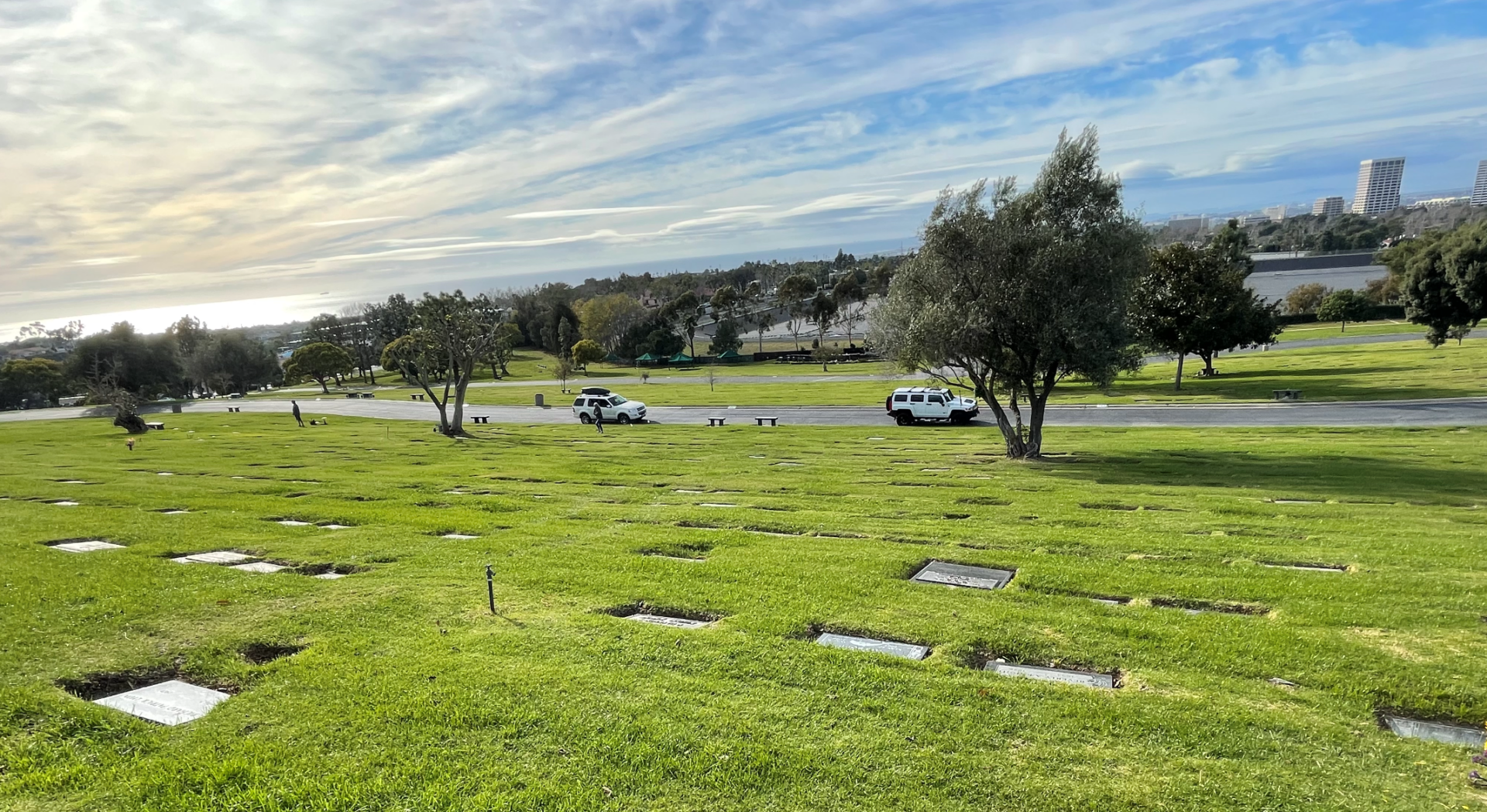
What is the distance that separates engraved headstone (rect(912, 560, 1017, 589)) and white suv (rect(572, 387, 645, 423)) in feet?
98.7

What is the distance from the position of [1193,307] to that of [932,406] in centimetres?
1995

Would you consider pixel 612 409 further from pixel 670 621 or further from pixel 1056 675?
pixel 1056 675

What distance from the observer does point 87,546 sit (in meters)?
10.6

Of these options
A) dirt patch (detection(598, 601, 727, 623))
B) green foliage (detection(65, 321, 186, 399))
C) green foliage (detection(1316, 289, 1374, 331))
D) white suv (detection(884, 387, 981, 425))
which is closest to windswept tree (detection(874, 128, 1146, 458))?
white suv (detection(884, 387, 981, 425))

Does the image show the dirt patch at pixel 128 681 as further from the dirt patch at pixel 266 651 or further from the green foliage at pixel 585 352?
the green foliage at pixel 585 352

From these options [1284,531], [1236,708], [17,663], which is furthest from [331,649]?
[1284,531]

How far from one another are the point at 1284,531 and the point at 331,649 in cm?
1325

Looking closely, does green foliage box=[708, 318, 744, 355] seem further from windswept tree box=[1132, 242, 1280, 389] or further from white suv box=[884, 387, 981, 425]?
white suv box=[884, 387, 981, 425]

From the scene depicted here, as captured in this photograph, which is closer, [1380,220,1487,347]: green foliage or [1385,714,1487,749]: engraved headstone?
[1385,714,1487,749]: engraved headstone

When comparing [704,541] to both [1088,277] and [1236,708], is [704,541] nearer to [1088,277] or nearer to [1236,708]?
[1236,708]

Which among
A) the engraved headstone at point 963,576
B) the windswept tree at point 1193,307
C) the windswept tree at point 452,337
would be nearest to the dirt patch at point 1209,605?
the engraved headstone at point 963,576

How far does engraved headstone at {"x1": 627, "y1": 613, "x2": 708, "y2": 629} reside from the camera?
7094mm

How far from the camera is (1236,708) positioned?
207 inches

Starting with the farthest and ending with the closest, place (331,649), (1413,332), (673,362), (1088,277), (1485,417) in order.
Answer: (673,362) < (1413,332) < (1485,417) < (1088,277) < (331,649)
